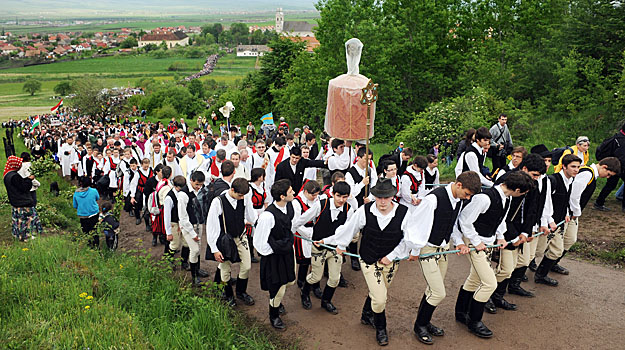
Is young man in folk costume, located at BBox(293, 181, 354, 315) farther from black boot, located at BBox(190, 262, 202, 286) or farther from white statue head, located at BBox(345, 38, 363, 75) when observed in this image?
white statue head, located at BBox(345, 38, 363, 75)

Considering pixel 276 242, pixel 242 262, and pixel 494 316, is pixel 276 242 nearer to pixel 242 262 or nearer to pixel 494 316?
pixel 242 262

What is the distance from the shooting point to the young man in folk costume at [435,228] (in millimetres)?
4879

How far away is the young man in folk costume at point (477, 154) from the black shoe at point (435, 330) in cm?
313

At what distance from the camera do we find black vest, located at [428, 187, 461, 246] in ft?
16.4

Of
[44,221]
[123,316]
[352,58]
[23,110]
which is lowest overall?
[23,110]

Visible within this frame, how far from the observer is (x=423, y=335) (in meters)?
5.41

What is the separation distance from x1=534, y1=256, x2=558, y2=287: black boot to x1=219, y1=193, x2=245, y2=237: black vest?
4.60 m

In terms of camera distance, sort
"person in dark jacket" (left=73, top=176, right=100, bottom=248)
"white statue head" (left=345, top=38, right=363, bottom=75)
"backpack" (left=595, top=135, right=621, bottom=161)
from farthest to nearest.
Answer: "backpack" (left=595, top=135, right=621, bottom=161) → "person in dark jacket" (left=73, top=176, right=100, bottom=248) → "white statue head" (left=345, top=38, right=363, bottom=75)

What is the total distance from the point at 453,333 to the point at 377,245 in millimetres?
1664

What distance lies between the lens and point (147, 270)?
22.0ft

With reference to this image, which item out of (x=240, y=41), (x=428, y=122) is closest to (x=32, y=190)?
(x=428, y=122)

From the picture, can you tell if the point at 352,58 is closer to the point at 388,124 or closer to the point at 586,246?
the point at 586,246

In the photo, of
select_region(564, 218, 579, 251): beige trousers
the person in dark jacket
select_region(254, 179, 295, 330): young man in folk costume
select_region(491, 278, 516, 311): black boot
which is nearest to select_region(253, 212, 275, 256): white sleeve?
select_region(254, 179, 295, 330): young man in folk costume

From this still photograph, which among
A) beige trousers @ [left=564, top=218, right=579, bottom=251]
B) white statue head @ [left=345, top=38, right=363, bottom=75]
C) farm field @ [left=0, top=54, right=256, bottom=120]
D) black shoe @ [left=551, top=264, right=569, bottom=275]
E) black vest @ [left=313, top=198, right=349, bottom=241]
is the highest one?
white statue head @ [left=345, top=38, right=363, bottom=75]
